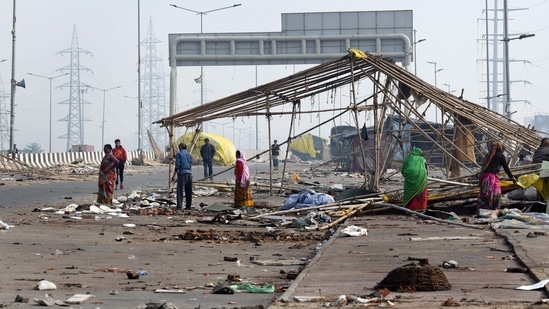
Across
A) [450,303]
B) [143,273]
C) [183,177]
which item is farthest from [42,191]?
[450,303]

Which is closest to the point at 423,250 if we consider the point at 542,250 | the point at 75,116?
the point at 542,250

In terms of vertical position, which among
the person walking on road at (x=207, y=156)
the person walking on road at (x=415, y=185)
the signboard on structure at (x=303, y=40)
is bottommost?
the person walking on road at (x=415, y=185)

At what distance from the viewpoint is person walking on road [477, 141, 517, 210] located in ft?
66.0

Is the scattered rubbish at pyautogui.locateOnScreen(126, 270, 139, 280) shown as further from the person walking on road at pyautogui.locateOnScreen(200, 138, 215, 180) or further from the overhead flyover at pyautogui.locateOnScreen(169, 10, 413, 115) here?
the overhead flyover at pyautogui.locateOnScreen(169, 10, 413, 115)

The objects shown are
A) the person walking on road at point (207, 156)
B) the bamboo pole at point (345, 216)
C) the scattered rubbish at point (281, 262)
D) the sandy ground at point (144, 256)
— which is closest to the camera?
the sandy ground at point (144, 256)

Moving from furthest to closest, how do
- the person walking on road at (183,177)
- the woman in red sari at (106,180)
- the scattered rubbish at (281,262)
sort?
the woman in red sari at (106,180) < the person walking on road at (183,177) < the scattered rubbish at (281,262)

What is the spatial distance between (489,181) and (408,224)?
8.56ft

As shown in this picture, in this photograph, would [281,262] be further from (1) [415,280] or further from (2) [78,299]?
A: (2) [78,299]

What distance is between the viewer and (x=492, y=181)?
20.2m

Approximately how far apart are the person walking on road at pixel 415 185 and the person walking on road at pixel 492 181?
1.09 metres

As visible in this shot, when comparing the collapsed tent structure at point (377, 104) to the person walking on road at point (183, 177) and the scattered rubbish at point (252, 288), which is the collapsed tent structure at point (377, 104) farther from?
the scattered rubbish at point (252, 288)

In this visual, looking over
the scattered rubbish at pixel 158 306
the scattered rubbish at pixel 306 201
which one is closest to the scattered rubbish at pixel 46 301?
the scattered rubbish at pixel 158 306

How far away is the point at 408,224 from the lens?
723 inches

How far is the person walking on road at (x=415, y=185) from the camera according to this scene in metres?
20.5
